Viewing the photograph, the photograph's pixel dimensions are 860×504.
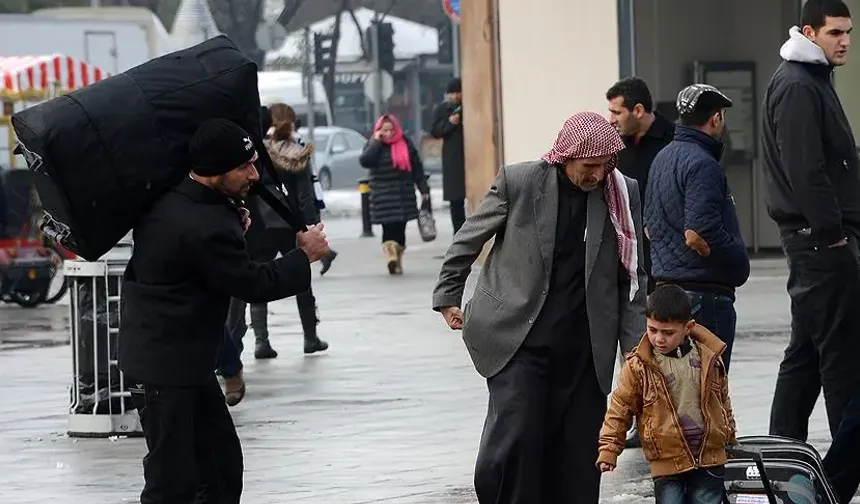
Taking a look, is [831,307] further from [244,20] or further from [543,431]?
[244,20]

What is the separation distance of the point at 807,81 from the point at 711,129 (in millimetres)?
465

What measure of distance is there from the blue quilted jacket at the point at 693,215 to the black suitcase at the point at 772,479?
1.08m

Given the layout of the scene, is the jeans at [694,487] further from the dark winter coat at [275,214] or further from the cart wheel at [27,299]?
the cart wheel at [27,299]

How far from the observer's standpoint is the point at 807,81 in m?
7.91

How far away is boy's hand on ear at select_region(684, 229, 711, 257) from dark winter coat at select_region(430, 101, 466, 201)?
13.4 meters

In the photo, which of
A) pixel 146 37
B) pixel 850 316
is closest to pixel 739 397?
pixel 850 316

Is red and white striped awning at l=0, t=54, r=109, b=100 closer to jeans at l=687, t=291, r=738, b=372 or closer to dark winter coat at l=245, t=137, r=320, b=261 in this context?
dark winter coat at l=245, t=137, r=320, b=261

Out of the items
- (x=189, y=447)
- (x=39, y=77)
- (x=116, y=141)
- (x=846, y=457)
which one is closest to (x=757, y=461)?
(x=846, y=457)

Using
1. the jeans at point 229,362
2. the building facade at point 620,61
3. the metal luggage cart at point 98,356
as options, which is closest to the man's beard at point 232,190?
the metal luggage cart at point 98,356

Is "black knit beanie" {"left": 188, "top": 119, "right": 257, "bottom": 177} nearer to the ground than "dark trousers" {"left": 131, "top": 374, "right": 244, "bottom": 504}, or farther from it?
farther from it

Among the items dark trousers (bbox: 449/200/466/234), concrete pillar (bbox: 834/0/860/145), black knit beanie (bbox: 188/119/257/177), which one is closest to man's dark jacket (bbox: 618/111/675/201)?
black knit beanie (bbox: 188/119/257/177)

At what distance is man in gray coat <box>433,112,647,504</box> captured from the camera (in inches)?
266

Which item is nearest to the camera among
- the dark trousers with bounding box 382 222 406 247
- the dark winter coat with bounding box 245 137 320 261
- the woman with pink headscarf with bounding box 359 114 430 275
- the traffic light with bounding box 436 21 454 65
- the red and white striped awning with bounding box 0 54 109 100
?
the dark winter coat with bounding box 245 137 320 261

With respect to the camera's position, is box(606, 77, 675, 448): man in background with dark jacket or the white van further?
the white van
